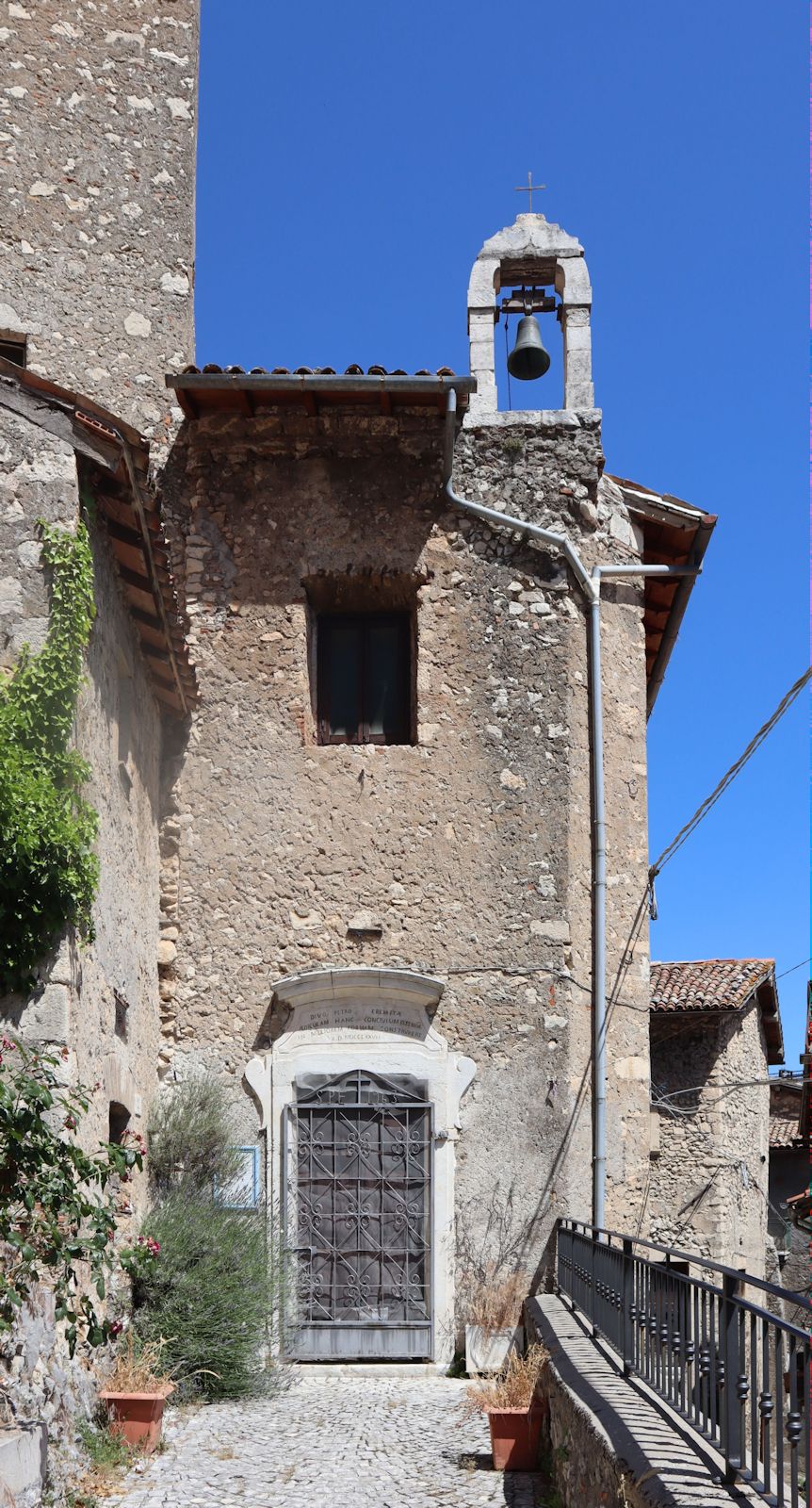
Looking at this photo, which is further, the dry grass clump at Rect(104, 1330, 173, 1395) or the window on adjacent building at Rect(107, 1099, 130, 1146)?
the window on adjacent building at Rect(107, 1099, 130, 1146)

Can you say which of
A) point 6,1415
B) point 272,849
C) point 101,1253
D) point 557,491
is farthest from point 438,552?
point 6,1415

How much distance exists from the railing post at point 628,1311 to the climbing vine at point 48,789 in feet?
9.70

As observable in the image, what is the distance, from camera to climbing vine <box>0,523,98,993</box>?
22.4ft

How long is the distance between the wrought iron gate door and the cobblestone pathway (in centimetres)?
64

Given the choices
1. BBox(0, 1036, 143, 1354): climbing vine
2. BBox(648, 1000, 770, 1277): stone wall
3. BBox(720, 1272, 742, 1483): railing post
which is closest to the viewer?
BBox(720, 1272, 742, 1483): railing post

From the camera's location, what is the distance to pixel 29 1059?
6.54m

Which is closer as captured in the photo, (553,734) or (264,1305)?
(264,1305)

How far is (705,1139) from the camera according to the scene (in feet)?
55.8

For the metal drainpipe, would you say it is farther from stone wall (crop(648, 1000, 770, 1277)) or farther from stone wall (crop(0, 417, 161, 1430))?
stone wall (crop(648, 1000, 770, 1277))

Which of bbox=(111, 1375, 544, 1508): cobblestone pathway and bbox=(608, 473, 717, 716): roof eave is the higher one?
bbox=(608, 473, 717, 716): roof eave

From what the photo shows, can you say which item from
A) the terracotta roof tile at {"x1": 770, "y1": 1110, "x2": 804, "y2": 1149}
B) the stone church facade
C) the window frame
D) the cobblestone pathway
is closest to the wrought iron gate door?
the stone church facade

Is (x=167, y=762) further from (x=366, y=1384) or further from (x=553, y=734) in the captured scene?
(x=366, y=1384)

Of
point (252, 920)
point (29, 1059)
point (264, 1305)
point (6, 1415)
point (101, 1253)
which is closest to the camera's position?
point (6, 1415)

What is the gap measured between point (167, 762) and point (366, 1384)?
4.46m
